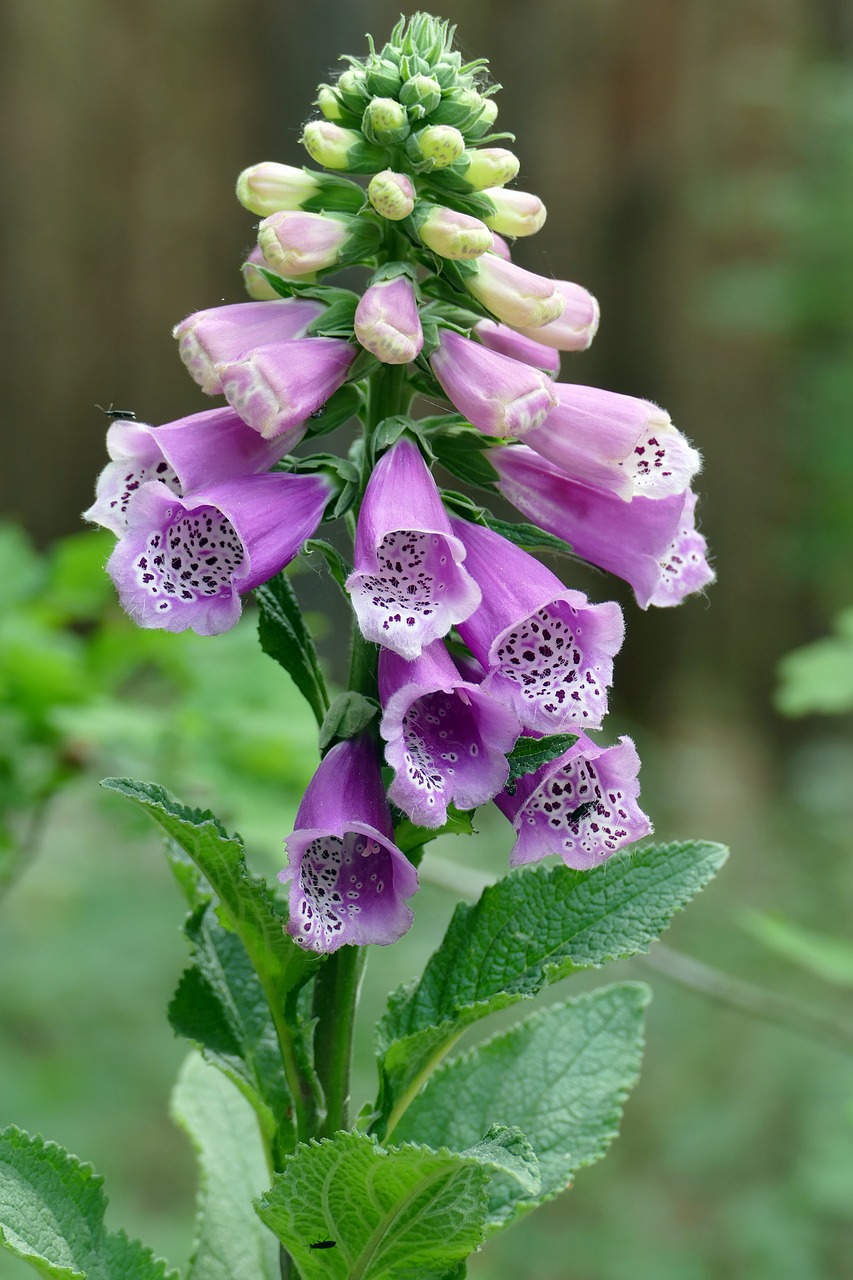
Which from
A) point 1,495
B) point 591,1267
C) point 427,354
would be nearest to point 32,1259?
point 427,354

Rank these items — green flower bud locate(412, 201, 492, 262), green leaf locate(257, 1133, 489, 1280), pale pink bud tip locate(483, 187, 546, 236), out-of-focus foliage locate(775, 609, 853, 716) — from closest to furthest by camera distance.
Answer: green leaf locate(257, 1133, 489, 1280) → green flower bud locate(412, 201, 492, 262) → pale pink bud tip locate(483, 187, 546, 236) → out-of-focus foliage locate(775, 609, 853, 716)

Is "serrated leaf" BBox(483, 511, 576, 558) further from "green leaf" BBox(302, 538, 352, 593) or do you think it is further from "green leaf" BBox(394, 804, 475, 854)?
"green leaf" BBox(394, 804, 475, 854)

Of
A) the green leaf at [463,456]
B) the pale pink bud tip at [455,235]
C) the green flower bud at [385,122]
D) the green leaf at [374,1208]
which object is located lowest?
the green leaf at [374,1208]

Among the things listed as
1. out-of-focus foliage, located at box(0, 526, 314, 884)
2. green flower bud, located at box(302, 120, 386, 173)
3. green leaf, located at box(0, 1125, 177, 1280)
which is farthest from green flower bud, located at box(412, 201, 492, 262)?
out-of-focus foliage, located at box(0, 526, 314, 884)

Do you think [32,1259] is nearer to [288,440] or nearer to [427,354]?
[288,440]

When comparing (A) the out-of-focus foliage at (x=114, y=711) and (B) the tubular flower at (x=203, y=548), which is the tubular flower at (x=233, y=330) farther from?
(A) the out-of-focus foliage at (x=114, y=711)

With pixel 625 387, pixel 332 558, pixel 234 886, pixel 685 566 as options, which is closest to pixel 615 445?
pixel 685 566

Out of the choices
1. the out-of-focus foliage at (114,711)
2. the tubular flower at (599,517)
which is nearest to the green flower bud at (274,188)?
the tubular flower at (599,517)

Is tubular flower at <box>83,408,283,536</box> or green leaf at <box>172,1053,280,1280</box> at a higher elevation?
tubular flower at <box>83,408,283,536</box>
